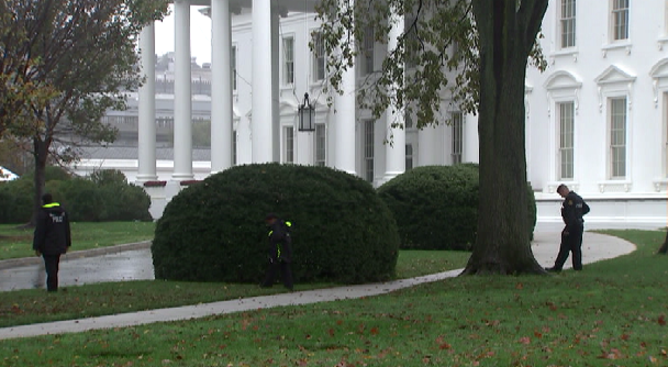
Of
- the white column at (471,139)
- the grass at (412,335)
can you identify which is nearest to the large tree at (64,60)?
the grass at (412,335)

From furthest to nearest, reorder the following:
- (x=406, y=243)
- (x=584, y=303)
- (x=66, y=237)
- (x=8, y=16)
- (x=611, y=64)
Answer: (x=611, y=64) < (x=406, y=243) < (x=8, y=16) < (x=66, y=237) < (x=584, y=303)

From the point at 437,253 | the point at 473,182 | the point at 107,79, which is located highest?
the point at 107,79

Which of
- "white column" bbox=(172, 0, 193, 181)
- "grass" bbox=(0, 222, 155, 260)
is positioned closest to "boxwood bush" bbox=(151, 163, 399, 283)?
"grass" bbox=(0, 222, 155, 260)

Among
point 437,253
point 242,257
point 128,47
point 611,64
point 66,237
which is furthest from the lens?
point 611,64

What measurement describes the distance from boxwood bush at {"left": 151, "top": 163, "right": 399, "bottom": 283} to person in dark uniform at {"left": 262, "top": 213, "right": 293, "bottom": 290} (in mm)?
753

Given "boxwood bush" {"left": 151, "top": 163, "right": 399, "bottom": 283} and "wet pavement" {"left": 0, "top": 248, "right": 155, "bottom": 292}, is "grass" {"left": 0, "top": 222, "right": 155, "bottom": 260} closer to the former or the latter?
"wet pavement" {"left": 0, "top": 248, "right": 155, "bottom": 292}

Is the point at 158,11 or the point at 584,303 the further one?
the point at 158,11

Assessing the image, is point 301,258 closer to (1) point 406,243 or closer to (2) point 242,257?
(2) point 242,257

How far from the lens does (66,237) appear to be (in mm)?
16484

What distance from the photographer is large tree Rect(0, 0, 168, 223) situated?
23.0 meters

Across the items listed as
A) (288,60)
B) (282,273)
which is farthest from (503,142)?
(288,60)

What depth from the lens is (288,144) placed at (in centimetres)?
5038

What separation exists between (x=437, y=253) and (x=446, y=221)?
1.38 meters

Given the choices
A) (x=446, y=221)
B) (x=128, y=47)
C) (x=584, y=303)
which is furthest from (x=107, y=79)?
(x=584, y=303)
